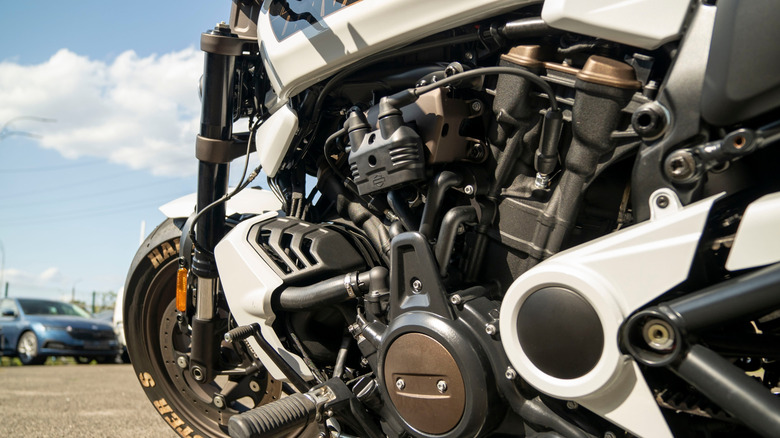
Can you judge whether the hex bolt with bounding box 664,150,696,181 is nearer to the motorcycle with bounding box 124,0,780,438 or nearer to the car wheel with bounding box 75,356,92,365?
the motorcycle with bounding box 124,0,780,438

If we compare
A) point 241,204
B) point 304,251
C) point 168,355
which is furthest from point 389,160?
point 168,355

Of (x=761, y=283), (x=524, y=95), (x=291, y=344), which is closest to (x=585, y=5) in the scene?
(x=524, y=95)

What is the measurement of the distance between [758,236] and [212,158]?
1873 millimetres

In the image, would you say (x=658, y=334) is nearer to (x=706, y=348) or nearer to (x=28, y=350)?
(x=706, y=348)

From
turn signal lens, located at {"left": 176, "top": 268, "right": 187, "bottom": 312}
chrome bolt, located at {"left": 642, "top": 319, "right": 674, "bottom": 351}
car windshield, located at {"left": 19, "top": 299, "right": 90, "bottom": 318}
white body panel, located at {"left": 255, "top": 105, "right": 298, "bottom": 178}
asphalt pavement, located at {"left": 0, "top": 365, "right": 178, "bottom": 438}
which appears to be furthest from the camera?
car windshield, located at {"left": 19, "top": 299, "right": 90, "bottom": 318}

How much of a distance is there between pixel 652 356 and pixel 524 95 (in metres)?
0.67

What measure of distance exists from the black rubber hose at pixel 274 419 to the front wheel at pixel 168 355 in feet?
3.08

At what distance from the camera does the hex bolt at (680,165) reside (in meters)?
1.30

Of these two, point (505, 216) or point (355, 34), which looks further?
point (355, 34)

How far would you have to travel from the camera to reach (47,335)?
33.0 ft

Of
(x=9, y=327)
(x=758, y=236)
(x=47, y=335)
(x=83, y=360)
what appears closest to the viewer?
(x=758, y=236)

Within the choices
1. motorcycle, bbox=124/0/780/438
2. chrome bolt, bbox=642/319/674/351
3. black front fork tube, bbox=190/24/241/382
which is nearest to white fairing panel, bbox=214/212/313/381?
motorcycle, bbox=124/0/780/438

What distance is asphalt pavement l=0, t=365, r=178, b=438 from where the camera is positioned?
324cm

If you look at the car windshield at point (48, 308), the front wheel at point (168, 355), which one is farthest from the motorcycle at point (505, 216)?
the car windshield at point (48, 308)
